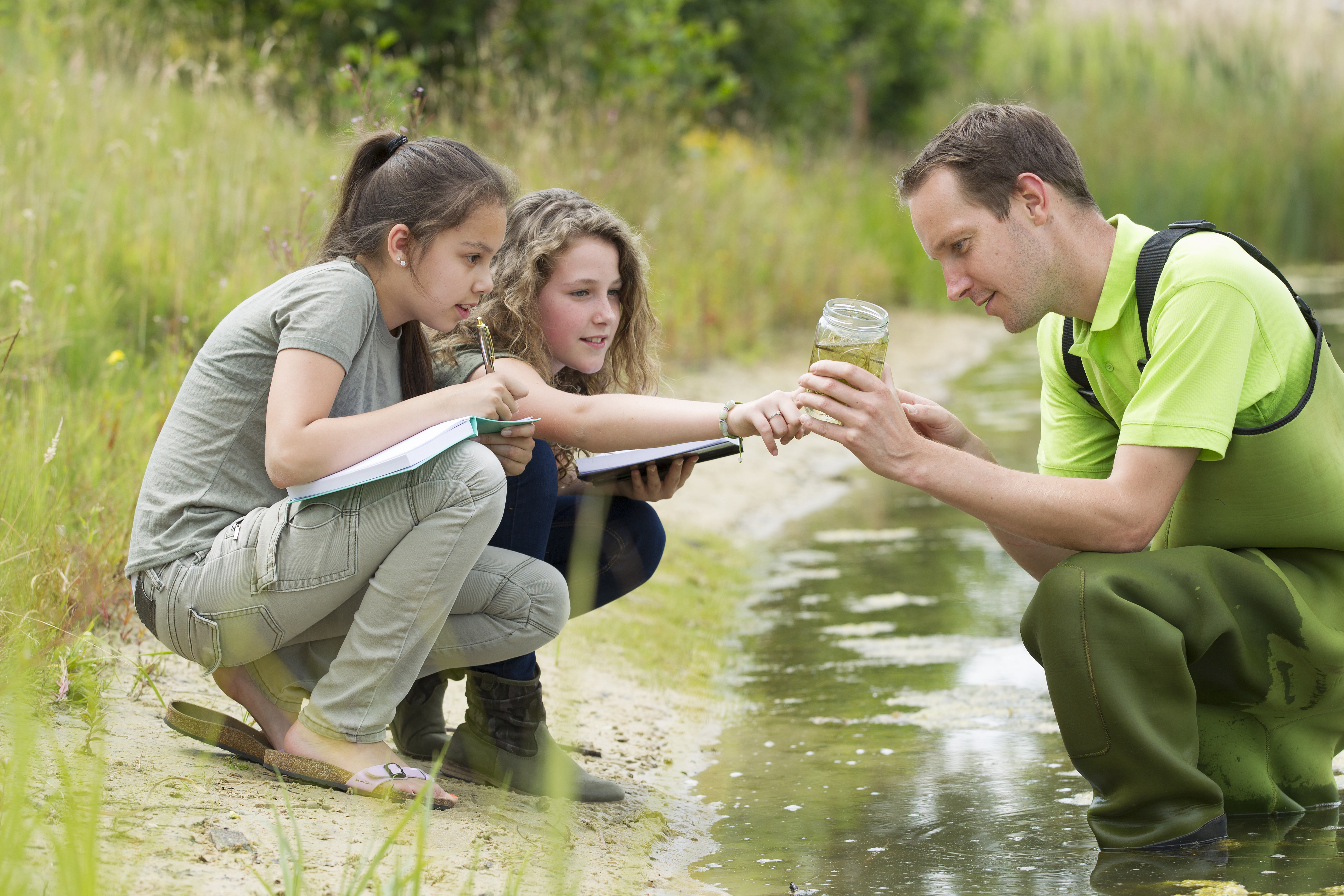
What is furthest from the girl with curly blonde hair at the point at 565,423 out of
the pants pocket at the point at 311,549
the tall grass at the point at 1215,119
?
the tall grass at the point at 1215,119

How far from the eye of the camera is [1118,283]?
8.48 feet

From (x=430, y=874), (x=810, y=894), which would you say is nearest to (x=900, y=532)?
(x=810, y=894)

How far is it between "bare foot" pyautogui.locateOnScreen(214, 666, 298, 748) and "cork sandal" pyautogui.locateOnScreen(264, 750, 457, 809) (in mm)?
88

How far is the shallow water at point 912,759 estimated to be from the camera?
2.36m

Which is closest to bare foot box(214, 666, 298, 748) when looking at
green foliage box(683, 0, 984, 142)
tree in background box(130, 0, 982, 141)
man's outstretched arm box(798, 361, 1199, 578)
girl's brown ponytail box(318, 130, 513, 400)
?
girl's brown ponytail box(318, 130, 513, 400)

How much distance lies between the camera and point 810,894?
7.63ft

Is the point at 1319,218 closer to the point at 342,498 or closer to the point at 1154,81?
the point at 1154,81

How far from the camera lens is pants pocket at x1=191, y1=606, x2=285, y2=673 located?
2.46 m

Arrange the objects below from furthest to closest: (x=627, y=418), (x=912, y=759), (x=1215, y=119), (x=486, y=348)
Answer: (x=1215, y=119), (x=912, y=759), (x=627, y=418), (x=486, y=348)

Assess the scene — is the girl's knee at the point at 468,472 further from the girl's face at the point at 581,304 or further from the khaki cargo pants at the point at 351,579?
the girl's face at the point at 581,304

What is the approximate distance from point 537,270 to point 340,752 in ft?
3.61

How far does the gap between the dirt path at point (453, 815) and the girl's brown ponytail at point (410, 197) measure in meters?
0.82

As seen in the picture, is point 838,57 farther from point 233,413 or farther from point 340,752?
point 340,752

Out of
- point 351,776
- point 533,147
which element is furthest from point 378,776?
point 533,147
